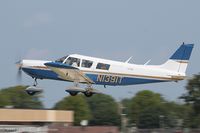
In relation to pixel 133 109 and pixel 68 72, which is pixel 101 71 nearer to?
pixel 68 72

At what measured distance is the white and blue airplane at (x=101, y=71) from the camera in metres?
41.3

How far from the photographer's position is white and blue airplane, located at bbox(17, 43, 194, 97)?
4131cm

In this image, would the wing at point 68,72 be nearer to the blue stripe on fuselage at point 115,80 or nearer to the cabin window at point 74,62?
the cabin window at point 74,62

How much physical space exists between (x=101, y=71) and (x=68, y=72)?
208cm

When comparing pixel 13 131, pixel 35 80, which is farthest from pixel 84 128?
pixel 35 80

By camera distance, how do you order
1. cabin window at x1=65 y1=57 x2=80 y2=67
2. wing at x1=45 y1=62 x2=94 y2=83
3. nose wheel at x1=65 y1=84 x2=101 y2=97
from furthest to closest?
nose wheel at x1=65 y1=84 x2=101 y2=97 → cabin window at x1=65 y1=57 x2=80 y2=67 → wing at x1=45 y1=62 x2=94 y2=83

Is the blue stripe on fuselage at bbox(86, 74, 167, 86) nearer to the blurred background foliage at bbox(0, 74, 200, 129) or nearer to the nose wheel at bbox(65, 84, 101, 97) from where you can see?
the nose wheel at bbox(65, 84, 101, 97)

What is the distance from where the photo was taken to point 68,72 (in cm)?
4194

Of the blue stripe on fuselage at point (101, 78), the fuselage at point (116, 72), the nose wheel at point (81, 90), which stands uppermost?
the fuselage at point (116, 72)

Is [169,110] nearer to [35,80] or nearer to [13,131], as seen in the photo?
[13,131]

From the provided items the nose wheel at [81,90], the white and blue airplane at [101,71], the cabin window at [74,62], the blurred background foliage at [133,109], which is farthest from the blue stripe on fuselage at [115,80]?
the blurred background foliage at [133,109]

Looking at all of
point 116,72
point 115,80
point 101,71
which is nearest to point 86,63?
point 101,71

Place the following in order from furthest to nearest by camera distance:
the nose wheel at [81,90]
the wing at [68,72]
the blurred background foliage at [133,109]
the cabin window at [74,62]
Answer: the blurred background foliage at [133,109] < the nose wheel at [81,90] < the cabin window at [74,62] < the wing at [68,72]

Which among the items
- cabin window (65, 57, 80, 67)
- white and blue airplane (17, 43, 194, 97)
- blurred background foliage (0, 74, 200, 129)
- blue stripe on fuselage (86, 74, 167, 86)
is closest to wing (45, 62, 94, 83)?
white and blue airplane (17, 43, 194, 97)
